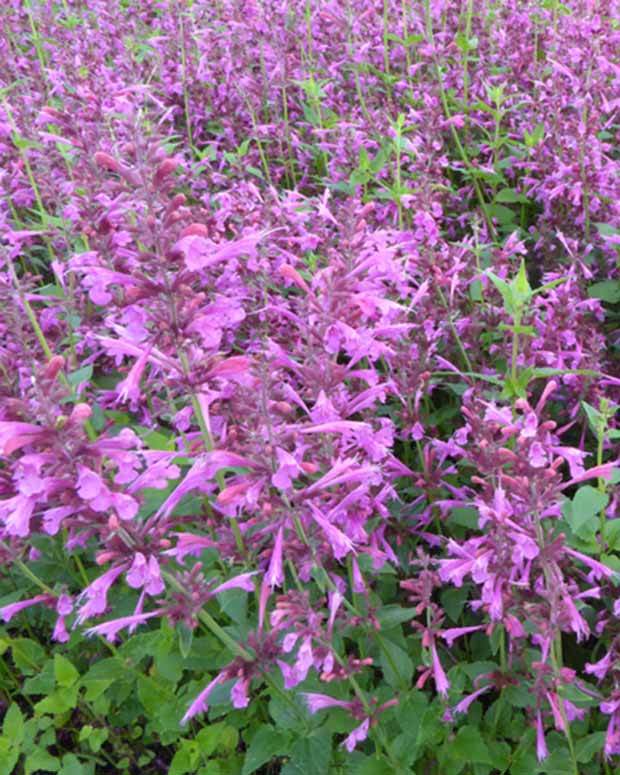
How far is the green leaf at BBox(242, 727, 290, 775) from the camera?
2.67 metres

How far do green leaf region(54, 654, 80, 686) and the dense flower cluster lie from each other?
261 mm

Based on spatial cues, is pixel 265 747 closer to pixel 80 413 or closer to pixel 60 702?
pixel 60 702

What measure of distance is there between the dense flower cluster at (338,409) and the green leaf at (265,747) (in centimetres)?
17

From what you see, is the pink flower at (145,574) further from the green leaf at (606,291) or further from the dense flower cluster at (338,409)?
the green leaf at (606,291)

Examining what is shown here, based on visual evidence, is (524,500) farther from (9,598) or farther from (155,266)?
(9,598)

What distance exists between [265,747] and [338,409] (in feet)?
4.15

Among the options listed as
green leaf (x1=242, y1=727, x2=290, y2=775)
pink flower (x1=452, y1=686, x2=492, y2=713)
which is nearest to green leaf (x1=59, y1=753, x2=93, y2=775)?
green leaf (x1=242, y1=727, x2=290, y2=775)

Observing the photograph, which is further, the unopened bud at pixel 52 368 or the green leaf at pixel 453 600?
the green leaf at pixel 453 600

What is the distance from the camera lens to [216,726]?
2.90 meters

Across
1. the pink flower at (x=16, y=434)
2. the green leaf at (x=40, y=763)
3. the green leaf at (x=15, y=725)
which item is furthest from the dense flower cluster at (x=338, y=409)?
the green leaf at (x=40, y=763)

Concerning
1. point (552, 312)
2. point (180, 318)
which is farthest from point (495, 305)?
point (180, 318)

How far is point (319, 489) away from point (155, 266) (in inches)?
31.4

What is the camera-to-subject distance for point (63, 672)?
→ 9.93 feet

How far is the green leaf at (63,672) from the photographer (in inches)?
119
